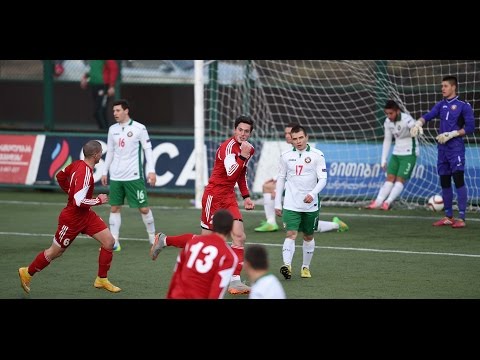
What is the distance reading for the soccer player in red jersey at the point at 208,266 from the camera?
306 inches

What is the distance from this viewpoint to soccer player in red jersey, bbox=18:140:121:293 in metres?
10.2

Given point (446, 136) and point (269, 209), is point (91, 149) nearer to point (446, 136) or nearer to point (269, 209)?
point (269, 209)

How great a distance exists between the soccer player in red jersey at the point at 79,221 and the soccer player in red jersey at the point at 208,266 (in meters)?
2.48

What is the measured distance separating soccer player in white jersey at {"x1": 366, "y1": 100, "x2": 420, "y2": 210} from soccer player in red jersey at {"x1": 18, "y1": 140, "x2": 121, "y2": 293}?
718cm

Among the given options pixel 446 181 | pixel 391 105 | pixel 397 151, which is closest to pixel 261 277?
pixel 446 181

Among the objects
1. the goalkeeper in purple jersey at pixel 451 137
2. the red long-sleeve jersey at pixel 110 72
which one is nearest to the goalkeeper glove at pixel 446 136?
the goalkeeper in purple jersey at pixel 451 137

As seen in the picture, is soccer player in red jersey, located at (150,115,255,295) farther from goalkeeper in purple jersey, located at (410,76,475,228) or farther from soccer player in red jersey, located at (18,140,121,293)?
goalkeeper in purple jersey, located at (410,76,475,228)

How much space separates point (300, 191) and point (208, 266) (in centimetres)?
365

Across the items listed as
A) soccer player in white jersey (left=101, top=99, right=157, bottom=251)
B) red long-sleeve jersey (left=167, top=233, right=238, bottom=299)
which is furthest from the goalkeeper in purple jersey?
red long-sleeve jersey (left=167, top=233, right=238, bottom=299)

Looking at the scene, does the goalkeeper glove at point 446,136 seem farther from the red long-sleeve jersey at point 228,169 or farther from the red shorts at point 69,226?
the red shorts at point 69,226

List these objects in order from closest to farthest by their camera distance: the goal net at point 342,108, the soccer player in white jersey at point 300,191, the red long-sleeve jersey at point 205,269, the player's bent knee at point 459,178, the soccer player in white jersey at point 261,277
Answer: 1. the soccer player in white jersey at point 261,277
2. the red long-sleeve jersey at point 205,269
3. the soccer player in white jersey at point 300,191
4. the player's bent knee at point 459,178
5. the goal net at point 342,108

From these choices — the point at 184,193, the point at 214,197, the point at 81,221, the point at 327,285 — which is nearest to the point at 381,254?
the point at 327,285

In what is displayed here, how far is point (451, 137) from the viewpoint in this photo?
14719mm

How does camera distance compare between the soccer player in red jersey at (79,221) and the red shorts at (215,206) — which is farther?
the red shorts at (215,206)
